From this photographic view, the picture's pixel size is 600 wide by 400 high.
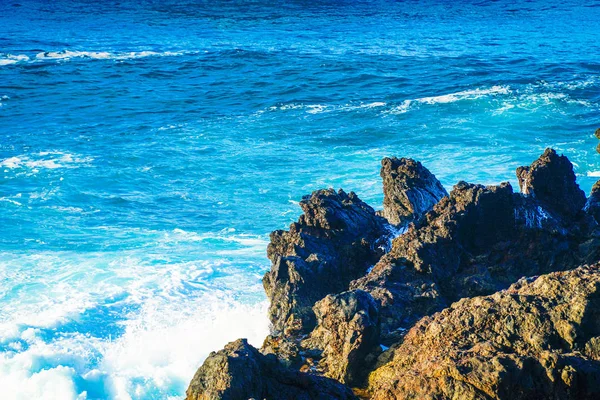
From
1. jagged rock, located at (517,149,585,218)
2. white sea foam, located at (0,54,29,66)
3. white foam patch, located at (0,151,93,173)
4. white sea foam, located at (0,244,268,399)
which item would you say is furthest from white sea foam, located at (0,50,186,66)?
jagged rock, located at (517,149,585,218)

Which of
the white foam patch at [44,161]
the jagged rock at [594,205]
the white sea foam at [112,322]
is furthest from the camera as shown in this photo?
the white foam patch at [44,161]

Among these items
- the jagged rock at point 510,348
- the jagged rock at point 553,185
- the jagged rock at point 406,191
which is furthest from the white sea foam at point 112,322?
the jagged rock at point 553,185

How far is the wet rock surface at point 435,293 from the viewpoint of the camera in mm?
7238

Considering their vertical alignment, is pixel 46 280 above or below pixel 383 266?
below

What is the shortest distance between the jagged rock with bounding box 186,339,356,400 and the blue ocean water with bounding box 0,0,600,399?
12.2ft

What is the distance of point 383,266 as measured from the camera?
12.1m

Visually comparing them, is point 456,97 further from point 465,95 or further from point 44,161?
point 44,161

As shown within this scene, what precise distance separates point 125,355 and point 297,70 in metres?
31.6

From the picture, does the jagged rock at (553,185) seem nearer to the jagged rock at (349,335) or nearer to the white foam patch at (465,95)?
the jagged rock at (349,335)

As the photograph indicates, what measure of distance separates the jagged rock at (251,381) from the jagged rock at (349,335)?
108cm

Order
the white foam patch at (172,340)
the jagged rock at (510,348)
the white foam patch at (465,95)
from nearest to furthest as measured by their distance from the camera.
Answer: the jagged rock at (510,348) < the white foam patch at (172,340) < the white foam patch at (465,95)

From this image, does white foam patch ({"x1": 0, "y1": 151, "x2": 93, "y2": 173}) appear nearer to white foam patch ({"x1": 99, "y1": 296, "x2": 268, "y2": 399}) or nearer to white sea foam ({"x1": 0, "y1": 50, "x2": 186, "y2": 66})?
white foam patch ({"x1": 99, "y1": 296, "x2": 268, "y2": 399})

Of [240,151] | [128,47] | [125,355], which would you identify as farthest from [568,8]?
[125,355]

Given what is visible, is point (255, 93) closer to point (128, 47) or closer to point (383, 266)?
point (128, 47)
